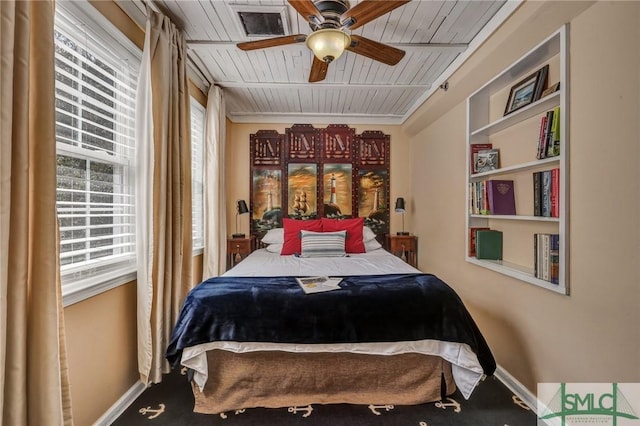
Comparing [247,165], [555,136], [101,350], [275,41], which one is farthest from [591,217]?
[247,165]

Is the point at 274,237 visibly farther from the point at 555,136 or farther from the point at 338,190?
the point at 555,136

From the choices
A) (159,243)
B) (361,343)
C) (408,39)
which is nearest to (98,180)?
(159,243)

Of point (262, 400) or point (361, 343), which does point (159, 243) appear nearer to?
point (262, 400)

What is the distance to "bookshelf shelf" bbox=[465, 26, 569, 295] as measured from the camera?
5.45ft

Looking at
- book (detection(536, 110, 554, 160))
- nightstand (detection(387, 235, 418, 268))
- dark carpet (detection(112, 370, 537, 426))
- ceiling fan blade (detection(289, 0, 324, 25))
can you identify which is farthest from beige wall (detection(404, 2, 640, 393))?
nightstand (detection(387, 235, 418, 268))

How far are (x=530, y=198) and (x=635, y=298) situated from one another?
92 cm

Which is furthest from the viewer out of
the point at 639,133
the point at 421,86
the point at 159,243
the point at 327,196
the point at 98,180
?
the point at 327,196

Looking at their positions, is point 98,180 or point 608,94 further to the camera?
point 98,180

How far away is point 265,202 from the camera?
418 cm

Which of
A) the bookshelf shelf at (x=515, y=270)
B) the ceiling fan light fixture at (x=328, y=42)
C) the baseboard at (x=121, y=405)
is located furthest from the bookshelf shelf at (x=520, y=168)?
the baseboard at (x=121, y=405)

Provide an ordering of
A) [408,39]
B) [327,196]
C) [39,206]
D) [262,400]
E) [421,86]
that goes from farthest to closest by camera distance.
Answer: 1. [327,196]
2. [421,86]
3. [408,39]
4. [262,400]
5. [39,206]

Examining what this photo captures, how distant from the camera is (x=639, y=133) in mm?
1293

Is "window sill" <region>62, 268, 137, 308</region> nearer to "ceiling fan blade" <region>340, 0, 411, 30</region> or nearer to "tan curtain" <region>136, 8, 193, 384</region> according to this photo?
"tan curtain" <region>136, 8, 193, 384</region>

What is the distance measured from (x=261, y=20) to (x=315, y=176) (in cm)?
→ 230
